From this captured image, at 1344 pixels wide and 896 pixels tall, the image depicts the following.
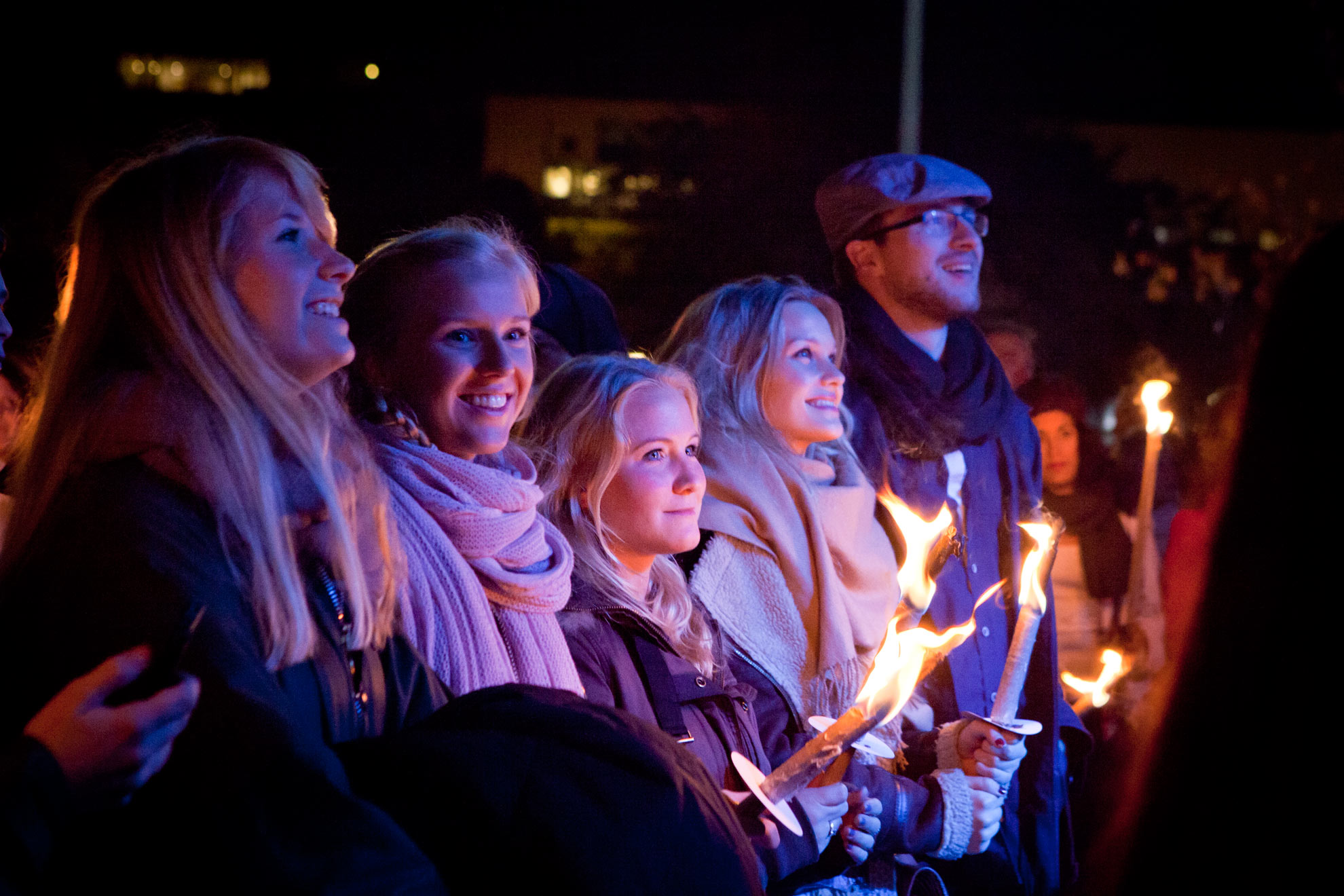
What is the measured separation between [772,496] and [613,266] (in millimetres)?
6351

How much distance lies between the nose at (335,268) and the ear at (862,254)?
2345 millimetres

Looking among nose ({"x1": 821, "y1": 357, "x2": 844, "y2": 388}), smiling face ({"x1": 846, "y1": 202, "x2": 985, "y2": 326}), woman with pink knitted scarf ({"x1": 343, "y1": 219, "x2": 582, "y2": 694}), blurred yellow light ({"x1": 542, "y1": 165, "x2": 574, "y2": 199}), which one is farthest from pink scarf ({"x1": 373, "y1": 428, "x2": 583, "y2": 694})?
blurred yellow light ({"x1": 542, "y1": 165, "x2": 574, "y2": 199})

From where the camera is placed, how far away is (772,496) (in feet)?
10.8

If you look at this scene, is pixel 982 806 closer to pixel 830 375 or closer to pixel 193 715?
pixel 830 375

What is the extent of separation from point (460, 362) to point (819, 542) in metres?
1.24

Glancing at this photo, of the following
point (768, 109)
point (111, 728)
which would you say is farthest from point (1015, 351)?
point (111, 728)

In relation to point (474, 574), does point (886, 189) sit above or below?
above

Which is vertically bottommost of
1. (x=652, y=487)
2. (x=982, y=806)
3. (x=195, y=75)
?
(x=982, y=806)

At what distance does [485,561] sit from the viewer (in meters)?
2.37

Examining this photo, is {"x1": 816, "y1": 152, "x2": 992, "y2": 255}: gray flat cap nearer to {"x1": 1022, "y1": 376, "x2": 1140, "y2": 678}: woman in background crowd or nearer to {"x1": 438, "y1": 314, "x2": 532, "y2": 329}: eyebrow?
{"x1": 1022, "y1": 376, "x2": 1140, "y2": 678}: woman in background crowd

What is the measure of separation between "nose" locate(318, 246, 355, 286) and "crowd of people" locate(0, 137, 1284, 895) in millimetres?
30

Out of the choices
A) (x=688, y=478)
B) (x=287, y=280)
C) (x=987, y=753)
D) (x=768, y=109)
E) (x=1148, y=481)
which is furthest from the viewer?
(x=768, y=109)

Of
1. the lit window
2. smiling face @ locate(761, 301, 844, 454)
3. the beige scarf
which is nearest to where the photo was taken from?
the beige scarf

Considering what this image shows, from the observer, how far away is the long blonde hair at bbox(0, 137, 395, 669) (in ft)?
5.51
